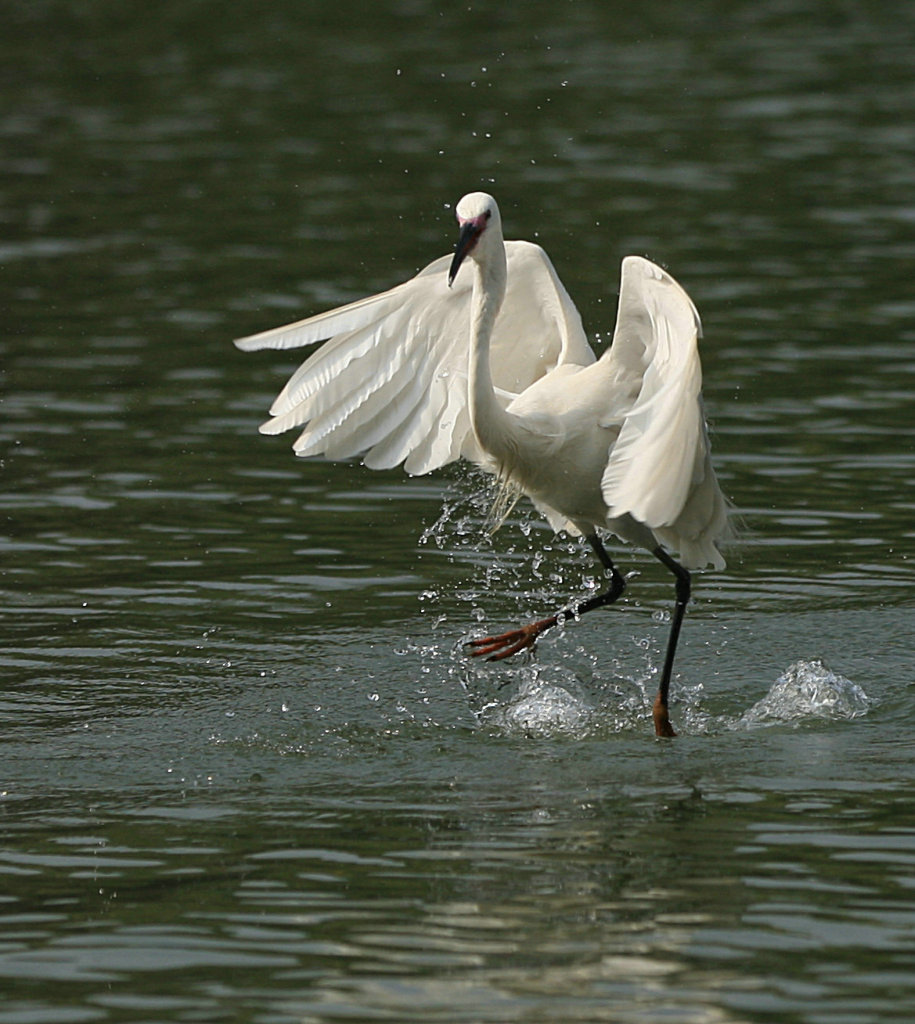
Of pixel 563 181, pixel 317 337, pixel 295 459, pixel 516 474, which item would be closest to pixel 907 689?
pixel 516 474

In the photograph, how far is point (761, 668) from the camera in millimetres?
9727

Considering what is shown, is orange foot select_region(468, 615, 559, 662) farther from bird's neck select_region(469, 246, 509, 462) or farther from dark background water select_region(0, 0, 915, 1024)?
bird's neck select_region(469, 246, 509, 462)

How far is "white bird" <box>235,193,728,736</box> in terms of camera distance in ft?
28.6

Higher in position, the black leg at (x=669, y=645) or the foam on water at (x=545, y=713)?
the black leg at (x=669, y=645)

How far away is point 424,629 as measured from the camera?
34.4 feet

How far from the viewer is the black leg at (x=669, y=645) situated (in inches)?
350

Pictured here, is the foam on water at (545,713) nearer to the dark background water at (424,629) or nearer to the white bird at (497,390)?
the dark background water at (424,629)

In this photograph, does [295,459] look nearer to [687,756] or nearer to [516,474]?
[516,474]

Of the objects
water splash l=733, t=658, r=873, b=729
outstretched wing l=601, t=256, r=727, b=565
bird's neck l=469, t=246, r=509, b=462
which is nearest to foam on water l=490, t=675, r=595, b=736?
water splash l=733, t=658, r=873, b=729

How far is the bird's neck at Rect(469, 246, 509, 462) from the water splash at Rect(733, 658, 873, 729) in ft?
5.56

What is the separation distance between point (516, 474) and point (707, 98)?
17.8m

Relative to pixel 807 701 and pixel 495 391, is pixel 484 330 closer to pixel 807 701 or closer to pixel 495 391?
pixel 495 391

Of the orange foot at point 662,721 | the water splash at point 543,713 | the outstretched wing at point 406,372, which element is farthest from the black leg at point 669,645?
the outstretched wing at point 406,372

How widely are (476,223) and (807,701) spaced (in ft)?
8.08
